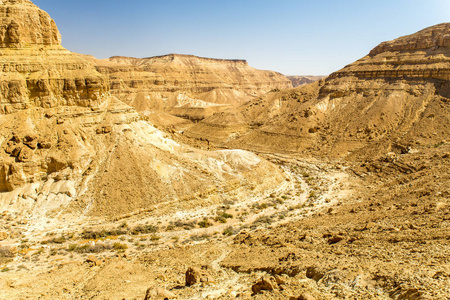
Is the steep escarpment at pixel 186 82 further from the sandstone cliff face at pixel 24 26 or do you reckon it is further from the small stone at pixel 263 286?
the small stone at pixel 263 286

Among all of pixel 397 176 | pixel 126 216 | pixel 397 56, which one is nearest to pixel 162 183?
pixel 126 216

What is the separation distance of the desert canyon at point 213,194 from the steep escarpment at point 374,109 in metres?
0.30

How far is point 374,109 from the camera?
50.1 meters

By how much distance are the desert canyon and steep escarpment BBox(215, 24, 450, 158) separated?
0.30 m

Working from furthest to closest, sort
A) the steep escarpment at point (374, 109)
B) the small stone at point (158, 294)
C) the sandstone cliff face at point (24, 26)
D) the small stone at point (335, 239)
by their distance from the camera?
the steep escarpment at point (374, 109) → the sandstone cliff face at point (24, 26) → the small stone at point (335, 239) → the small stone at point (158, 294)

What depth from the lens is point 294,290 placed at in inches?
394

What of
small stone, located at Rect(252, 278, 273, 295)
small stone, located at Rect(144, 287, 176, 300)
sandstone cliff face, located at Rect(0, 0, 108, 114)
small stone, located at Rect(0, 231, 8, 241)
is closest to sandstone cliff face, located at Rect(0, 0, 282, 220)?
sandstone cliff face, located at Rect(0, 0, 108, 114)

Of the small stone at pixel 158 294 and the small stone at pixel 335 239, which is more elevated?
the small stone at pixel 335 239

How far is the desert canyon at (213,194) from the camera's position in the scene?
40.5 ft

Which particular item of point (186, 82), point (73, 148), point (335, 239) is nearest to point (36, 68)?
point (73, 148)

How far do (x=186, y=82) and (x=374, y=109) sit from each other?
79.9 metres

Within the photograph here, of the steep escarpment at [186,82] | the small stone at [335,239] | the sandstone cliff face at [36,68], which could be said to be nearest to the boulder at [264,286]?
the small stone at [335,239]

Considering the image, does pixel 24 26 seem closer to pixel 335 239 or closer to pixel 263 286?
pixel 263 286

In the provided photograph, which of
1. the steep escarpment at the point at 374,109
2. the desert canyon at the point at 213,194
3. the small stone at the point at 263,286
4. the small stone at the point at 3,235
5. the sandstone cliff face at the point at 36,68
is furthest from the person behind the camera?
the steep escarpment at the point at 374,109
